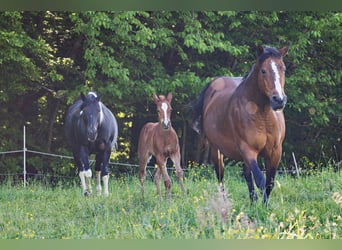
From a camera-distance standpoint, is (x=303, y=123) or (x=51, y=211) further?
(x=303, y=123)

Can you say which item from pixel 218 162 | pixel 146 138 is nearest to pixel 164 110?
pixel 146 138

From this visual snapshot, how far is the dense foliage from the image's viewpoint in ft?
16.5

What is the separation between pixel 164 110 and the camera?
4.87 meters

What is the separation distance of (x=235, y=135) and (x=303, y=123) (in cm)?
71

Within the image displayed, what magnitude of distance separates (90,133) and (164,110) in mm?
630

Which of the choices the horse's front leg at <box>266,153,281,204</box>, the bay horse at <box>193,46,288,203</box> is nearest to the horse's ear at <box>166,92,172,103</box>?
the bay horse at <box>193,46,288,203</box>

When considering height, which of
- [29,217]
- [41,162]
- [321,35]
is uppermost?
[321,35]

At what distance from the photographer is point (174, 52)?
5.17 metres

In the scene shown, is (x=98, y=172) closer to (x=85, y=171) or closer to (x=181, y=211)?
(x=85, y=171)

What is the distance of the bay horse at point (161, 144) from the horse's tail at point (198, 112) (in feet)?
0.67

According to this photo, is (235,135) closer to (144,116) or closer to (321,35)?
(144,116)

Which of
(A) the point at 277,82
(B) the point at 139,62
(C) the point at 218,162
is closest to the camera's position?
(A) the point at 277,82

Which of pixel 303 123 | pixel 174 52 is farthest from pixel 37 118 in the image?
pixel 303 123

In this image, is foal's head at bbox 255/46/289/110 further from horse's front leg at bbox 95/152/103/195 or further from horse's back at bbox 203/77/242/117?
horse's front leg at bbox 95/152/103/195
